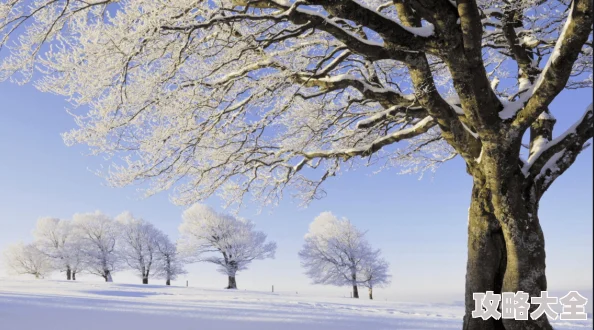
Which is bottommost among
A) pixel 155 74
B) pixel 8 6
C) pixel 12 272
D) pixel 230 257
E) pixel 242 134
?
pixel 12 272

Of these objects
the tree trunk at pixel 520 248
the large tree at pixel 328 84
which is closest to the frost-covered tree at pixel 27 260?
the large tree at pixel 328 84

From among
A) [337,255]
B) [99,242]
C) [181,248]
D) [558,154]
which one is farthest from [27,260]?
[558,154]

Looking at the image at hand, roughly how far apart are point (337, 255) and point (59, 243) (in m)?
29.3

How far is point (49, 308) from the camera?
755 centimetres

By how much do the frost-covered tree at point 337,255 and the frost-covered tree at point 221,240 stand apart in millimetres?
4069

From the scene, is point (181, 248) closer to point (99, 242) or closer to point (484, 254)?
point (99, 242)

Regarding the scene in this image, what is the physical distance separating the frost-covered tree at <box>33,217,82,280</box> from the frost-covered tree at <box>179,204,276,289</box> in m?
12.5

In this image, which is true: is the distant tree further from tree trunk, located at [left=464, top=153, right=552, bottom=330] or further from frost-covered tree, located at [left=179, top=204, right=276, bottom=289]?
tree trunk, located at [left=464, top=153, right=552, bottom=330]

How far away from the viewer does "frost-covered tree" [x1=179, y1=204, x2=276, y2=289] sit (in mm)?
34125

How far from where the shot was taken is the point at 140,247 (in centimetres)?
3988

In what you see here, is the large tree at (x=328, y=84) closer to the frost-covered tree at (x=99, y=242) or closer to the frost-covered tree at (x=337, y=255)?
the frost-covered tree at (x=337, y=255)

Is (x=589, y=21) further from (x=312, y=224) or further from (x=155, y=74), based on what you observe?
(x=312, y=224)

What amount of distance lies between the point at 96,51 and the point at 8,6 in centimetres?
149

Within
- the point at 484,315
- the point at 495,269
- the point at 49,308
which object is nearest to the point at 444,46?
the point at 495,269
